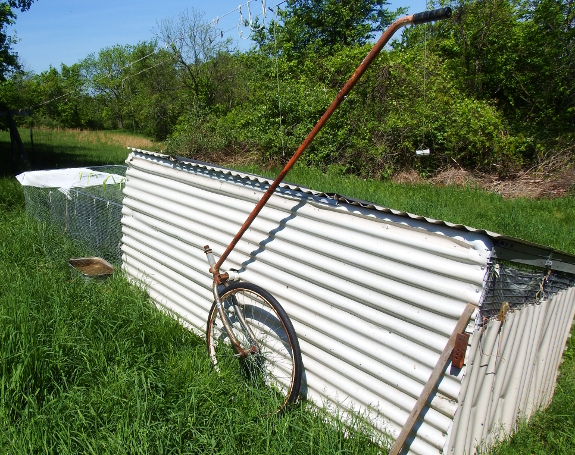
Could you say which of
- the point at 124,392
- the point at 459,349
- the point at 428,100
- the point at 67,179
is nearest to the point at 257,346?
the point at 124,392

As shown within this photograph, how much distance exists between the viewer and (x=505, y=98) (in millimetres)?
17531

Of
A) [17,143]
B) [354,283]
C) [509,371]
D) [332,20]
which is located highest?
[332,20]

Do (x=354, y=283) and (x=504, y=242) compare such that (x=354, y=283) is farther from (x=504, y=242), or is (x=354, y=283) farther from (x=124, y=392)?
(x=124, y=392)

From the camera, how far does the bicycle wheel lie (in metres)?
3.85

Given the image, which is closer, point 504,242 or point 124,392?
point 504,242

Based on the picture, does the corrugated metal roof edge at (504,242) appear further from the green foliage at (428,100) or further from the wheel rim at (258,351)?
the green foliage at (428,100)

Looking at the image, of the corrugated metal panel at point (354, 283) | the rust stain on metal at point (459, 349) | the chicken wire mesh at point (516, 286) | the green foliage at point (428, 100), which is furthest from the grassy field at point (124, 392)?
the green foliage at point (428, 100)

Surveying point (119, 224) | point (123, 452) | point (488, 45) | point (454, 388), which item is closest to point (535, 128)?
point (488, 45)

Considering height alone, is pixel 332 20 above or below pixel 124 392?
above

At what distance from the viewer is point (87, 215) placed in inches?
291

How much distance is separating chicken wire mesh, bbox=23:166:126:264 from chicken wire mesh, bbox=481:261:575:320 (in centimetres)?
530

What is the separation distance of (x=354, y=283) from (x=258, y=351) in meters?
1.18

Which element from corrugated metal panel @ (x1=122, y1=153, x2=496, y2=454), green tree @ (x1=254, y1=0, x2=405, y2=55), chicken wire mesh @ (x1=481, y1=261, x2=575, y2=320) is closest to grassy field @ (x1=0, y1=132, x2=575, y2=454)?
corrugated metal panel @ (x1=122, y1=153, x2=496, y2=454)

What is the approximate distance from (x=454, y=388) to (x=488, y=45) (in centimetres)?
1759
